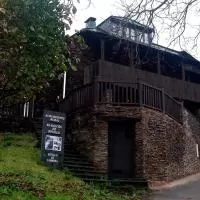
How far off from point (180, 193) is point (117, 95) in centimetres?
554

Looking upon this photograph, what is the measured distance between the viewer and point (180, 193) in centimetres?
1706

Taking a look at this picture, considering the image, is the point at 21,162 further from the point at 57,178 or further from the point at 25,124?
the point at 25,124

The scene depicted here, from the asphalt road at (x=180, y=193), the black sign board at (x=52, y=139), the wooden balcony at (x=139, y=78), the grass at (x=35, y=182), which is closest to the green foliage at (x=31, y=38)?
the grass at (x=35, y=182)

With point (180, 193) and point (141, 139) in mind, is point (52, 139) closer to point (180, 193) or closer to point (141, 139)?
point (141, 139)

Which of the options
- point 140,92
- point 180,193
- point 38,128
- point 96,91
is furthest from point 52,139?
point 140,92

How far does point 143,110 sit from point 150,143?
57.0 inches

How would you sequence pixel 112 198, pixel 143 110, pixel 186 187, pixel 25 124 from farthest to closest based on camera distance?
pixel 25 124
pixel 143 110
pixel 186 187
pixel 112 198

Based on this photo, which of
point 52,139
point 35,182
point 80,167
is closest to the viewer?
point 35,182

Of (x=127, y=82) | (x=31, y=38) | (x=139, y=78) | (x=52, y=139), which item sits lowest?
(x=52, y=139)

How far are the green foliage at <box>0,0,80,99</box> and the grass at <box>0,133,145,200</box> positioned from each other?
3.45 metres

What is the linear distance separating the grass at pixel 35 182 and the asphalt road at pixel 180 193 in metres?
0.83

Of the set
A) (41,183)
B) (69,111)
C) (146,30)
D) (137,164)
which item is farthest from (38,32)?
(69,111)

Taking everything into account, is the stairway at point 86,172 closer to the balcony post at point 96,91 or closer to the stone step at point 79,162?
the stone step at point 79,162

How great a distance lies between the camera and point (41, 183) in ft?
44.2
